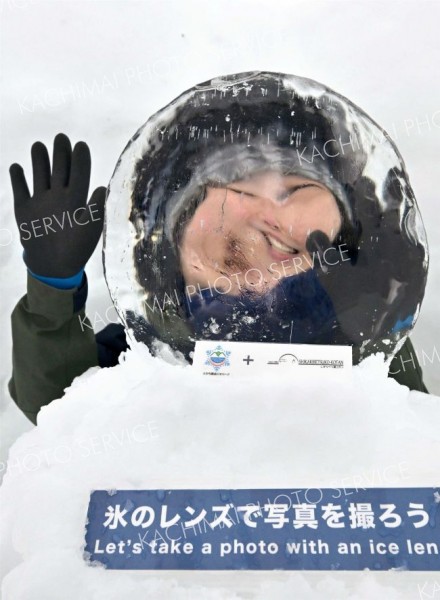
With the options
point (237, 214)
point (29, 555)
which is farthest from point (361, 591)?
point (237, 214)

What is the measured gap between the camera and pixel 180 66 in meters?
1.41

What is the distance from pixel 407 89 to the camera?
4.52 ft

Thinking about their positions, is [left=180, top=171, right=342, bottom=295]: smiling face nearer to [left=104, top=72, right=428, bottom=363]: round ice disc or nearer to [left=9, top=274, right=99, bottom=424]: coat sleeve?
[left=104, top=72, right=428, bottom=363]: round ice disc

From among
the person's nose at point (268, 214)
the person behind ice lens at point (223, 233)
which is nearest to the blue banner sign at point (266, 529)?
the person behind ice lens at point (223, 233)

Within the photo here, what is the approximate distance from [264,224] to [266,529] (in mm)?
435

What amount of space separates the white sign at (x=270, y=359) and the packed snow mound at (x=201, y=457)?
0.06ft

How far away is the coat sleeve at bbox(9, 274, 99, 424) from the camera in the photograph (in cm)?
96

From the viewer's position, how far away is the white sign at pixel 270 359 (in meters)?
0.73

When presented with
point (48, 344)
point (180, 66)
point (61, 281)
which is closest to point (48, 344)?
point (48, 344)

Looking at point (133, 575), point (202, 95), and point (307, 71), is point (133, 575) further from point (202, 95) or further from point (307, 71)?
point (307, 71)

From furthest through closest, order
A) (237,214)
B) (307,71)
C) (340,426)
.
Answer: (307,71), (237,214), (340,426)

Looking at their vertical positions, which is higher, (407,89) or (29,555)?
(407,89)

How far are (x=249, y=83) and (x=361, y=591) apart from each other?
685 mm

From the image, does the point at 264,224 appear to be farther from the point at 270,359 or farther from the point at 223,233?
the point at 270,359
